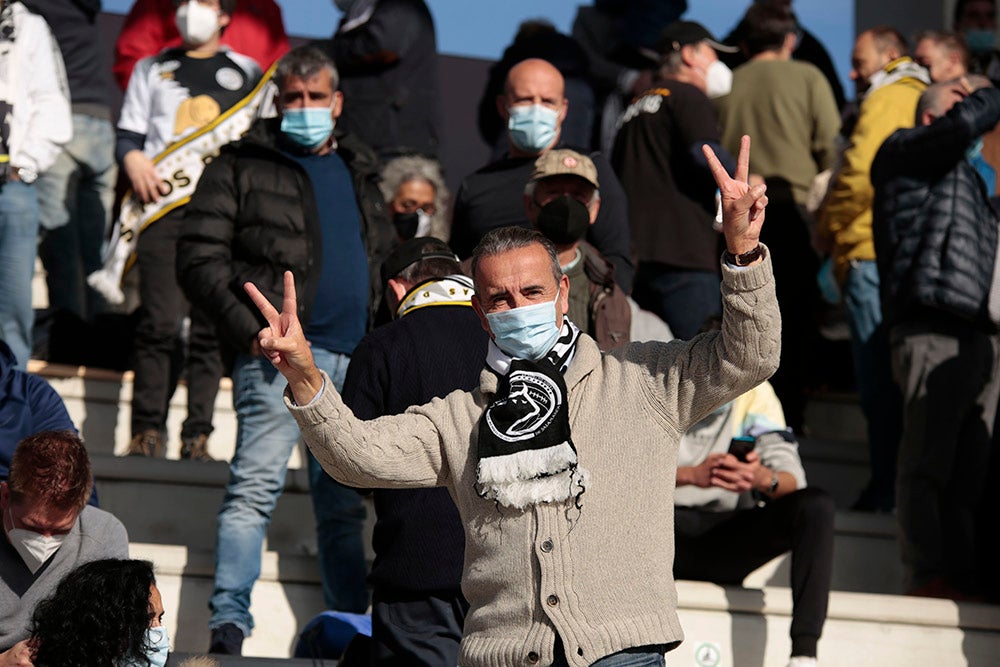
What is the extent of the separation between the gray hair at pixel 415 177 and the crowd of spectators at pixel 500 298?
0.02 metres

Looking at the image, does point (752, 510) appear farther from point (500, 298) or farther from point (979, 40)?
point (979, 40)

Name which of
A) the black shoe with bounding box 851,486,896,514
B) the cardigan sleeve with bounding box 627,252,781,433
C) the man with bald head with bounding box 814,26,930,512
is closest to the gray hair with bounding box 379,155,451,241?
the man with bald head with bounding box 814,26,930,512

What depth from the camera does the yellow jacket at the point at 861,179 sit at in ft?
21.6

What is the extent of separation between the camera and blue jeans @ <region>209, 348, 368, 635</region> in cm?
507

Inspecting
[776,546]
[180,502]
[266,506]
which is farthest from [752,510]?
[180,502]

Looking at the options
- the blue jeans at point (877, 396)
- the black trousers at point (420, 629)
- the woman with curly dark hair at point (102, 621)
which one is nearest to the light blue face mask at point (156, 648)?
the woman with curly dark hair at point (102, 621)

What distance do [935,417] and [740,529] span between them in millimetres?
908

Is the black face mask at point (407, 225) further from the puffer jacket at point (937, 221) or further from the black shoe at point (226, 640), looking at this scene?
the black shoe at point (226, 640)

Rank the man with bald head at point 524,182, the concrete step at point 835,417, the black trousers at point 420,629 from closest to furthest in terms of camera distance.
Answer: the black trousers at point 420,629 < the man with bald head at point 524,182 < the concrete step at point 835,417

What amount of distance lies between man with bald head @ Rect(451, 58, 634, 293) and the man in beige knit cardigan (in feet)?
7.85

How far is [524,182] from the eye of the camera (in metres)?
5.84

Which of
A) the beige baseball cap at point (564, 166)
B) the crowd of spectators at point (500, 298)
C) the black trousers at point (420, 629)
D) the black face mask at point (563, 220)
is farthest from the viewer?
the beige baseball cap at point (564, 166)

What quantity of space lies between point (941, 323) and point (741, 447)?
1072mm

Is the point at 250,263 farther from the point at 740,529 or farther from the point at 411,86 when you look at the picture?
the point at 411,86
